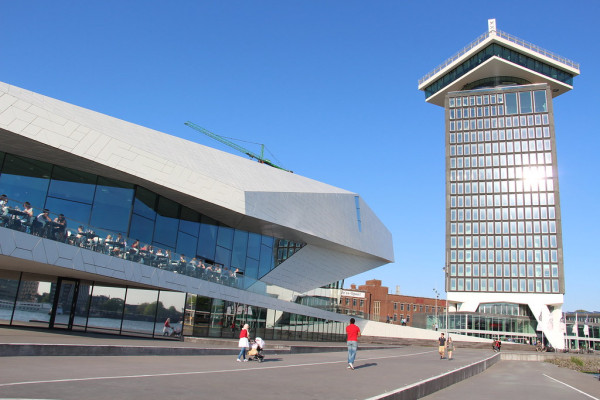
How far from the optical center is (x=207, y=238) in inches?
1144

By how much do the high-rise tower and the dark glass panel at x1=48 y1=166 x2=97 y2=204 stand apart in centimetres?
6021

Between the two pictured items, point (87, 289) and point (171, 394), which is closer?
point (171, 394)

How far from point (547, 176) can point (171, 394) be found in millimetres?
79027

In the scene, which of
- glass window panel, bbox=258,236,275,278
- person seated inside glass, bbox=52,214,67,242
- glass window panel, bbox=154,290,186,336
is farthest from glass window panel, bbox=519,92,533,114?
person seated inside glass, bbox=52,214,67,242

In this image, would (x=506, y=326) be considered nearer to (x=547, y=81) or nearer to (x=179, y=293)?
(x=547, y=81)

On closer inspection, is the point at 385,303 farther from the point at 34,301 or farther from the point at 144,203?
the point at 34,301

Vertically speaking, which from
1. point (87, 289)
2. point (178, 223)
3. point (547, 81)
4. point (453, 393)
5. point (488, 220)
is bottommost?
point (453, 393)

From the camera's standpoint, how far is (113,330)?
22188mm

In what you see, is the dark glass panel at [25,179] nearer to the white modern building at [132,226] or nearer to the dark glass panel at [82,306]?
the white modern building at [132,226]

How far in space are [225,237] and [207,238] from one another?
1661 mm

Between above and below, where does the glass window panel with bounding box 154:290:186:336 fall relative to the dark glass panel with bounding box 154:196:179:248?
below

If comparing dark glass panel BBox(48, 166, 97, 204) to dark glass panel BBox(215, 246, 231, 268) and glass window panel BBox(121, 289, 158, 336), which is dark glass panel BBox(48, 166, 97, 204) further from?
dark glass panel BBox(215, 246, 231, 268)

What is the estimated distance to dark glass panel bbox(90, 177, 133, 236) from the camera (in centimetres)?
2280

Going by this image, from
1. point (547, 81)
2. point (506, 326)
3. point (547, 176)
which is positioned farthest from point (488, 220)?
point (547, 81)
